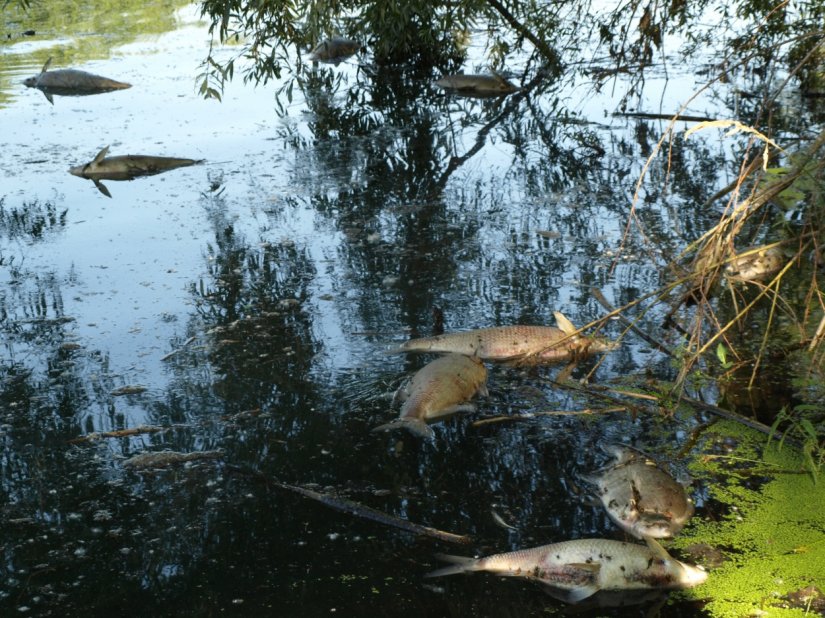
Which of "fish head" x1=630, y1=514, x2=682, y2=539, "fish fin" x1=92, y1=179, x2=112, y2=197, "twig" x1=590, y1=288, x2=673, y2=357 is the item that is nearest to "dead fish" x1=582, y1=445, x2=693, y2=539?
"fish head" x1=630, y1=514, x2=682, y2=539

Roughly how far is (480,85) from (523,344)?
22.6 ft

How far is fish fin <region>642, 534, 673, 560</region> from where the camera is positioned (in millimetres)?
3344

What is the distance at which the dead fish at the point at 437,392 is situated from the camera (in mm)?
4359

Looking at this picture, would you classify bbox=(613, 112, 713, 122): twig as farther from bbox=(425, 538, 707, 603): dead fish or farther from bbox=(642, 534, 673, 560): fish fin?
bbox=(425, 538, 707, 603): dead fish

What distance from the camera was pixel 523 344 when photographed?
4.95 m

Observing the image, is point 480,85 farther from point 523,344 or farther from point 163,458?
point 163,458

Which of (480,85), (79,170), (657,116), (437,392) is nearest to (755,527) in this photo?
(437,392)

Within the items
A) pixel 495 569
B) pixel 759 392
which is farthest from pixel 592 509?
pixel 759 392

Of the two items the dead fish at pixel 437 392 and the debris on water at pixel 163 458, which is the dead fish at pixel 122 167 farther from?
the dead fish at pixel 437 392

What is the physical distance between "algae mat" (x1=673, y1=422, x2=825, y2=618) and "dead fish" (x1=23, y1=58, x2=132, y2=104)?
31.7ft

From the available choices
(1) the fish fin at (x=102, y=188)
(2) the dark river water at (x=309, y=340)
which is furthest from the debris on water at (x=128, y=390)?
(1) the fish fin at (x=102, y=188)

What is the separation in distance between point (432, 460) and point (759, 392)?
1636 mm

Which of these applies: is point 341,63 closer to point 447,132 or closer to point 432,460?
point 447,132

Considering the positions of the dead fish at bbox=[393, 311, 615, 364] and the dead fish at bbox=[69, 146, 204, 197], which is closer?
the dead fish at bbox=[393, 311, 615, 364]
